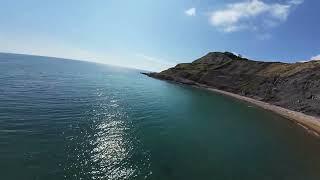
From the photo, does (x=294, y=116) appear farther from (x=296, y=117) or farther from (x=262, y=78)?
(x=262, y=78)

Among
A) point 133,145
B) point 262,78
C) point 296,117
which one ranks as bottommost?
point 133,145

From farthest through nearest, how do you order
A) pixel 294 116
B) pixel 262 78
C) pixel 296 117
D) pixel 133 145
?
pixel 262 78
pixel 294 116
pixel 296 117
pixel 133 145

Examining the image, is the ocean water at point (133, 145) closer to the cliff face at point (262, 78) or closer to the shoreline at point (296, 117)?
the shoreline at point (296, 117)

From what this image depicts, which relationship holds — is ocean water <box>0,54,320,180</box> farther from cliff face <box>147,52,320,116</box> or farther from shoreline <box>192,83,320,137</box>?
cliff face <box>147,52,320,116</box>

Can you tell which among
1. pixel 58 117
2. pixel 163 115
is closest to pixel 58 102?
pixel 58 117

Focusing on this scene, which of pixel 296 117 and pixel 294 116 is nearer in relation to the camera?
pixel 296 117

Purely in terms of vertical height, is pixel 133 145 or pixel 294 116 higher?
pixel 294 116

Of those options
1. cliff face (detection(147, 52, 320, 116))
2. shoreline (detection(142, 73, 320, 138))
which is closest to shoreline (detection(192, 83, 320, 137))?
shoreline (detection(142, 73, 320, 138))

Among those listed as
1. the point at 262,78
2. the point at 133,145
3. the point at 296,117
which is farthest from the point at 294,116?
the point at 133,145
